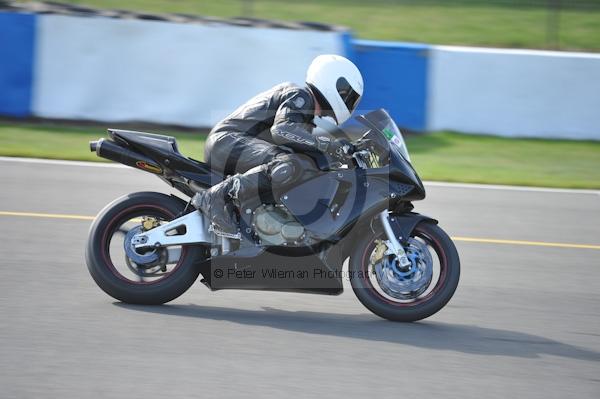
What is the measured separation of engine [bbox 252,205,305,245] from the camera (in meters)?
5.81

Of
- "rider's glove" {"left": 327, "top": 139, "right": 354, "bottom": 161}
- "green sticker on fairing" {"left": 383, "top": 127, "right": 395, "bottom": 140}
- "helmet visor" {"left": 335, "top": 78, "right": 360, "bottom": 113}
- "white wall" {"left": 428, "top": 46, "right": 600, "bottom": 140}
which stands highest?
"white wall" {"left": 428, "top": 46, "right": 600, "bottom": 140}

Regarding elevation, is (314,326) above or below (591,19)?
below

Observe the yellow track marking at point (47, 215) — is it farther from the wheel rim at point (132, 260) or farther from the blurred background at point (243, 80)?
the blurred background at point (243, 80)

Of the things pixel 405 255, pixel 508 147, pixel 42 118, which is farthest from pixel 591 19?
pixel 405 255

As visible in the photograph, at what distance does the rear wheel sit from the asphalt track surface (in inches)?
4.8

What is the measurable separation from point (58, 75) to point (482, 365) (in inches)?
356

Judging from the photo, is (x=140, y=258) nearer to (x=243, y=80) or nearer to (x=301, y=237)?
(x=301, y=237)

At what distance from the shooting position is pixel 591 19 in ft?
56.4

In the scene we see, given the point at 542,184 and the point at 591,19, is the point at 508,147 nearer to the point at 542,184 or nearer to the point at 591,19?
the point at 542,184

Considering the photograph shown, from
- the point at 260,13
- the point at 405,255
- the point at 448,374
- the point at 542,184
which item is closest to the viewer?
the point at 448,374

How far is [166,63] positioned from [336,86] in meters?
7.30

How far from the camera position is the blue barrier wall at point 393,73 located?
12.8 m

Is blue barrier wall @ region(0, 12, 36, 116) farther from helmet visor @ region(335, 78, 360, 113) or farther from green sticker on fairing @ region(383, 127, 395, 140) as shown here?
green sticker on fairing @ region(383, 127, 395, 140)

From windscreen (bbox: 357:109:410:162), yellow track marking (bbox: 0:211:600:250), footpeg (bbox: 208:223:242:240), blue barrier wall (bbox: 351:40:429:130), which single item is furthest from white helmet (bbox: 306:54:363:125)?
blue barrier wall (bbox: 351:40:429:130)
